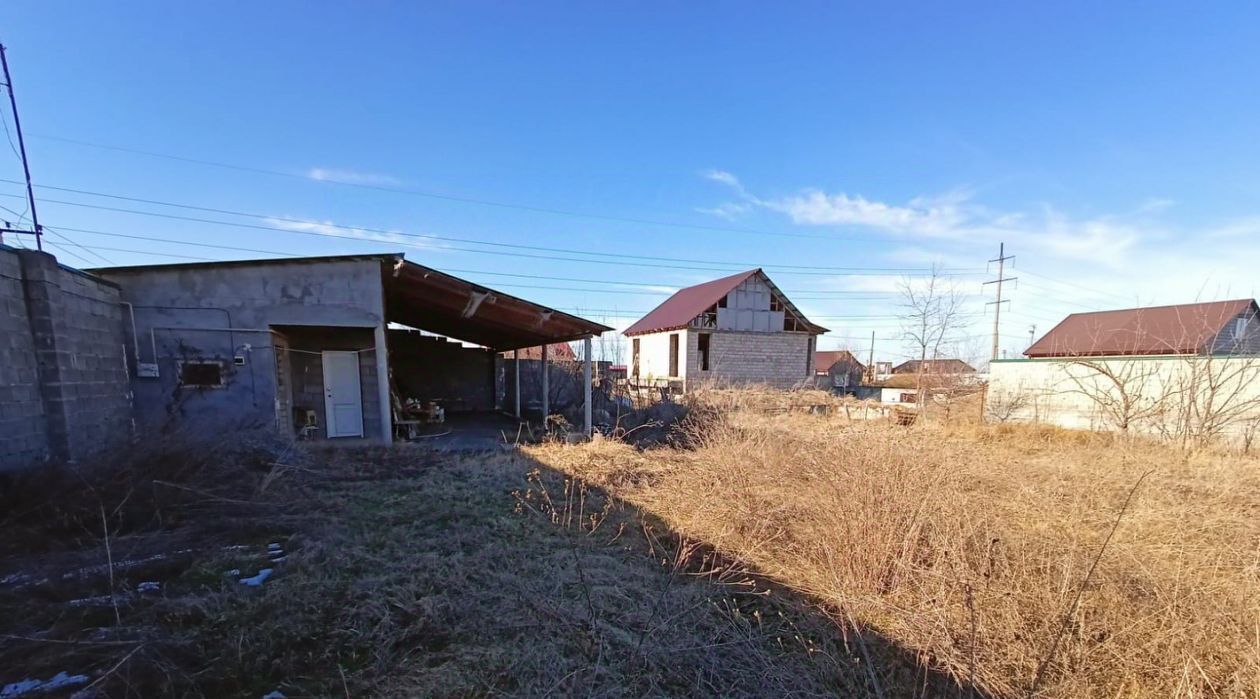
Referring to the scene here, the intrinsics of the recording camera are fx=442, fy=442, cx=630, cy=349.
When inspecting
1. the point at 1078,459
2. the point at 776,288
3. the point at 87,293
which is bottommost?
the point at 1078,459

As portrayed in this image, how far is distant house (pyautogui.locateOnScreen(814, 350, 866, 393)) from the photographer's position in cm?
2473

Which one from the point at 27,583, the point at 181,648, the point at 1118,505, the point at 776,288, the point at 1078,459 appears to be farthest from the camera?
Result: the point at 776,288

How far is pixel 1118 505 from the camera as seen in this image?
4.57 metres

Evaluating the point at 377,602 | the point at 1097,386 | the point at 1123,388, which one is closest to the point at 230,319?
the point at 377,602

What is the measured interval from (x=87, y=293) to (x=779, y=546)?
359 inches

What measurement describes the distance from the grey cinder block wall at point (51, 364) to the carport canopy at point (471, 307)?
3686mm

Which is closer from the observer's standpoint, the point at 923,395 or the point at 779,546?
the point at 779,546

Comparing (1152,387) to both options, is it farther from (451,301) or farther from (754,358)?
(451,301)

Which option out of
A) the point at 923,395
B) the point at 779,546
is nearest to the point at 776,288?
the point at 923,395

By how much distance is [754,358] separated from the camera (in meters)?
21.0

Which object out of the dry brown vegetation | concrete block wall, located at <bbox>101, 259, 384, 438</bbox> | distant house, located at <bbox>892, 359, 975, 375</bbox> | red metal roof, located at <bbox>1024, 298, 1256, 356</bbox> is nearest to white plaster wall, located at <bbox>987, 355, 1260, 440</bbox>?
red metal roof, located at <bbox>1024, 298, 1256, 356</bbox>

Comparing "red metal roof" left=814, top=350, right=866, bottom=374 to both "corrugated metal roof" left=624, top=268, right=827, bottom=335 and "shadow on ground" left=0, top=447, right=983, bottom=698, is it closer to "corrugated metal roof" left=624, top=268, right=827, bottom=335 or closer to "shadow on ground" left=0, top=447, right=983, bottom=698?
"corrugated metal roof" left=624, top=268, right=827, bottom=335

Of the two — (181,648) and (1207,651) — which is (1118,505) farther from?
(181,648)

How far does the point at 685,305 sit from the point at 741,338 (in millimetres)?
3679
